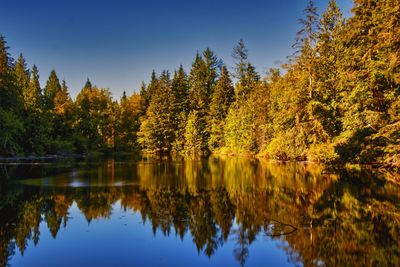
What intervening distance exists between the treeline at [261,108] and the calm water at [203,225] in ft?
19.8

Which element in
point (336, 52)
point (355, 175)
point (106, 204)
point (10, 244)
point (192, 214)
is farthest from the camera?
point (336, 52)

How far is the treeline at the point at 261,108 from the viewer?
20.0 meters

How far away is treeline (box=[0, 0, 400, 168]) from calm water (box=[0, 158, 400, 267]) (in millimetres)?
6020

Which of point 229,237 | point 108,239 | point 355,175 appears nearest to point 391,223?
point 229,237

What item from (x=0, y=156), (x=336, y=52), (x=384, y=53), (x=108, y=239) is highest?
(x=336, y=52)

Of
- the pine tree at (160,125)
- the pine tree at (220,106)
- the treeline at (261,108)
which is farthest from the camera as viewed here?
the pine tree at (160,125)

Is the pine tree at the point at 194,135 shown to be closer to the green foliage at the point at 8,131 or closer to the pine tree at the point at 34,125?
the pine tree at the point at 34,125

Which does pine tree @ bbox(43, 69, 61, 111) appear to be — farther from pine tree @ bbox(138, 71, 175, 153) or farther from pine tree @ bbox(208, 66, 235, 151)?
pine tree @ bbox(208, 66, 235, 151)

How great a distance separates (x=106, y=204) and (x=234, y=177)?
11.5 meters

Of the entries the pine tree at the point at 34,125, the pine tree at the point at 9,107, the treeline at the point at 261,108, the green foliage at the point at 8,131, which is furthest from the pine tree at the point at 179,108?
the green foliage at the point at 8,131

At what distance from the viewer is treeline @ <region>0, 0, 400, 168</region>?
20031mm

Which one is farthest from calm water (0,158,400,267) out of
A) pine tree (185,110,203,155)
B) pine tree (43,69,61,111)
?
pine tree (185,110,203,155)

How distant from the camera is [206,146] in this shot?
227ft

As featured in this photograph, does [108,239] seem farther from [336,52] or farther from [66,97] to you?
[66,97]
